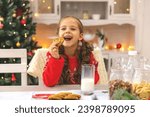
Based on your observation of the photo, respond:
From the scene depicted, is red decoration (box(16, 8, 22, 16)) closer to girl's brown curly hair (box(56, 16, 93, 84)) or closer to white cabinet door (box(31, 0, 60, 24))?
white cabinet door (box(31, 0, 60, 24))

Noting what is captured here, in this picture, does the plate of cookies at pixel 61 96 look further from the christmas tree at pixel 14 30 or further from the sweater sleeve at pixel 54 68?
the christmas tree at pixel 14 30

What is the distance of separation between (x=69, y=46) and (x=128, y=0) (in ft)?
7.84

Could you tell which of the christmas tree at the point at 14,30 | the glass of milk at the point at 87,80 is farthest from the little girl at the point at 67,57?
the christmas tree at the point at 14,30

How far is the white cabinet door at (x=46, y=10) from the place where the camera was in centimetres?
370

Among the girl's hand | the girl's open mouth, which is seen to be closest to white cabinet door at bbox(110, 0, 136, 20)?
the girl's open mouth

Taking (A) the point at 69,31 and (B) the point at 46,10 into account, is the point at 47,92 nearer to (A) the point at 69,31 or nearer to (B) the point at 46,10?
Answer: (A) the point at 69,31

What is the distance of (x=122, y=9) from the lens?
3.89 m

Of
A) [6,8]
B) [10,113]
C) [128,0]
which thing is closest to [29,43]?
[6,8]

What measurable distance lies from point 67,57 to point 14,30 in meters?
1.79

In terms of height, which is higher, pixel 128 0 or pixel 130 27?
pixel 128 0

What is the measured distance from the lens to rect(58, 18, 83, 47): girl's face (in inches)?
64.9

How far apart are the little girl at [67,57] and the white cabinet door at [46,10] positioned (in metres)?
2.02

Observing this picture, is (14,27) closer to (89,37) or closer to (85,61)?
(89,37)

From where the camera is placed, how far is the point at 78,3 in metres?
4.00
